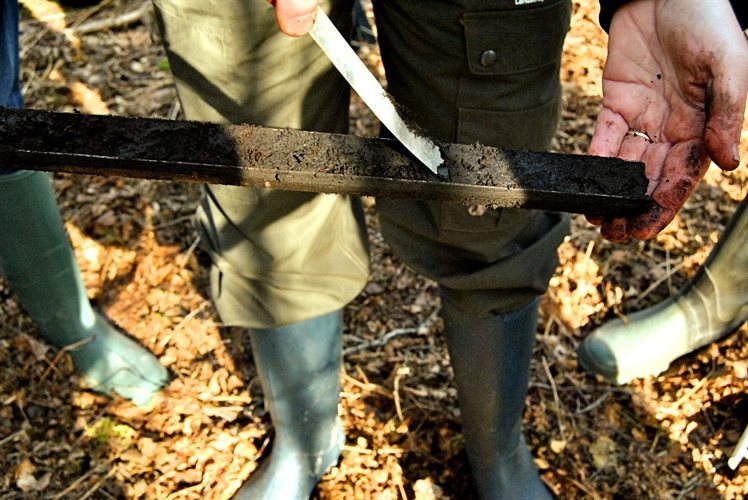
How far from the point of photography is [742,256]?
2.27 metres

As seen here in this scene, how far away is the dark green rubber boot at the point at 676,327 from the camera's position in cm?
234

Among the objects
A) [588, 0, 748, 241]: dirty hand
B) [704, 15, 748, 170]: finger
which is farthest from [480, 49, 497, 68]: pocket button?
[704, 15, 748, 170]: finger

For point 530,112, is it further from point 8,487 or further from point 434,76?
point 8,487

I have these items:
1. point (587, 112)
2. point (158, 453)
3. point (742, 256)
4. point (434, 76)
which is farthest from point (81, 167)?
point (587, 112)

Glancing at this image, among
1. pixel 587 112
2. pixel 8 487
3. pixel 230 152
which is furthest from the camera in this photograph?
pixel 587 112

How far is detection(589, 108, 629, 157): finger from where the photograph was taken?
4.97 ft

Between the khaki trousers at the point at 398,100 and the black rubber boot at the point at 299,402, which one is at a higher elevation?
the khaki trousers at the point at 398,100

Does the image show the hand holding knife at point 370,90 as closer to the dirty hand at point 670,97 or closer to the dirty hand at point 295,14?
the dirty hand at point 295,14

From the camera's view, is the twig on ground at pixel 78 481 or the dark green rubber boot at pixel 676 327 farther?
the dark green rubber boot at pixel 676 327

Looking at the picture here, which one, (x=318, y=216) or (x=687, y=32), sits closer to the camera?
(x=687, y=32)

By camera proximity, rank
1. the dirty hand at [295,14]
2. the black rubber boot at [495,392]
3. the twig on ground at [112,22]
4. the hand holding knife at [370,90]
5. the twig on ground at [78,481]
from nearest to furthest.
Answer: the dirty hand at [295,14] → the hand holding knife at [370,90] → the black rubber boot at [495,392] → the twig on ground at [78,481] → the twig on ground at [112,22]

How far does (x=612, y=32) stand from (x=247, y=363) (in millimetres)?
1580

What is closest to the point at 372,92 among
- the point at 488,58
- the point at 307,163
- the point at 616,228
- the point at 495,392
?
the point at 307,163

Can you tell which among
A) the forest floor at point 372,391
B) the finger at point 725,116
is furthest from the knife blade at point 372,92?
the forest floor at point 372,391
